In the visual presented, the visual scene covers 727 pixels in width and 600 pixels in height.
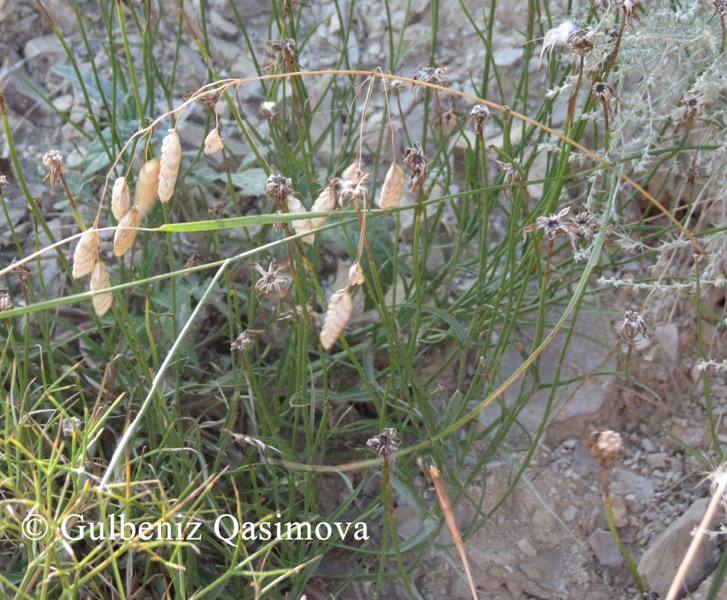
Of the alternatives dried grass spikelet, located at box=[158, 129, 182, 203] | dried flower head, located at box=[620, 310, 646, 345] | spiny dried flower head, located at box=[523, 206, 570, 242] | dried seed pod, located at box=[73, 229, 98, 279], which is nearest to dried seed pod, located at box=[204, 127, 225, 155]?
dried grass spikelet, located at box=[158, 129, 182, 203]

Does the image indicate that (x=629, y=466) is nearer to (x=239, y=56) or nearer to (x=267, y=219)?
(x=267, y=219)

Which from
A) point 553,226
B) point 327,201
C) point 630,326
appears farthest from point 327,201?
point 630,326

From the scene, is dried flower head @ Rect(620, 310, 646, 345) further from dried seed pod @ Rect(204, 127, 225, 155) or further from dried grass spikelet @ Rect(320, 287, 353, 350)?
dried seed pod @ Rect(204, 127, 225, 155)

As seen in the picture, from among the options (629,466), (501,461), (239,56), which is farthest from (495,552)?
(239,56)

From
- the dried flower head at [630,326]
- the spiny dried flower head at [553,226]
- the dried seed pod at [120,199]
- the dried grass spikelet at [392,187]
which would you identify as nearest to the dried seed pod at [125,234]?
the dried seed pod at [120,199]

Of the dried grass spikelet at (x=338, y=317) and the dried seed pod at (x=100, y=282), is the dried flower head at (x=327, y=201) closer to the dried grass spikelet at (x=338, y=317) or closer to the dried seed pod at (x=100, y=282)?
the dried grass spikelet at (x=338, y=317)

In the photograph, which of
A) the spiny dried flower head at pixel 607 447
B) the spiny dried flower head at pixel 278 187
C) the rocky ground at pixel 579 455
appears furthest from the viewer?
the rocky ground at pixel 579 455
